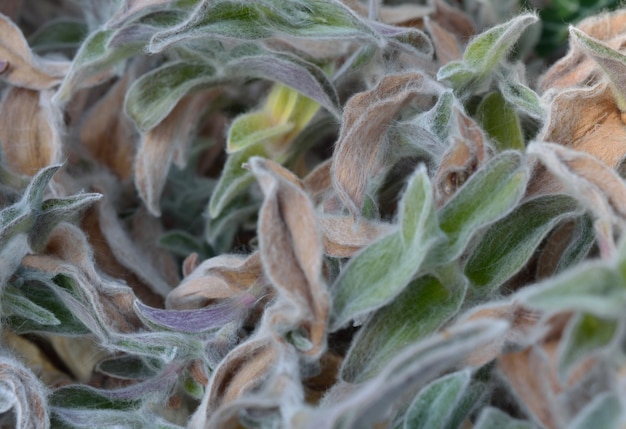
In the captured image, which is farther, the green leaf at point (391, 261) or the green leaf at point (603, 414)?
the green leaf at point (391, 261)

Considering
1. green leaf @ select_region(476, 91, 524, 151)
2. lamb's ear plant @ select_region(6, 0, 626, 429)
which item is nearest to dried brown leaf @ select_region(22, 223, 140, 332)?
lamb's ear plant @ select_region(6, 0, 626, 429)

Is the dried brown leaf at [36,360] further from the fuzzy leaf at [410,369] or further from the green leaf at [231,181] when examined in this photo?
the fuzzy leaf at [410,369]

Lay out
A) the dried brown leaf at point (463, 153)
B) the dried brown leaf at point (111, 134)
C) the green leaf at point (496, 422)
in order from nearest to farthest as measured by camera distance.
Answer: the green leaf at point (496, 422) → the dried brown leaf at point (463, 153) → the dried brown leaf at point (111, 134)

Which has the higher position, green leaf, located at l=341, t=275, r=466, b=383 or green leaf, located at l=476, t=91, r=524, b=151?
green leaf, located at l=476, t=91, r=524, b=151

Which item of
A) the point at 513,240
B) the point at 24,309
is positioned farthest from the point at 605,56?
the point at 24,309

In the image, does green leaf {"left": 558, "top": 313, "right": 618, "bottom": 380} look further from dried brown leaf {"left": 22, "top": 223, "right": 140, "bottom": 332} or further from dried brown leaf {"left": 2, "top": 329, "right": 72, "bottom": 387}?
dried brown leaf {"left": 2, "top": 329, "right": 72, "bottom": 387}

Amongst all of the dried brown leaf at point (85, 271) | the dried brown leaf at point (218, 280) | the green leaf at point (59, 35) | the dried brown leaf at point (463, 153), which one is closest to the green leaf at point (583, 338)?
the dried brown leaf at point (463, 153)
